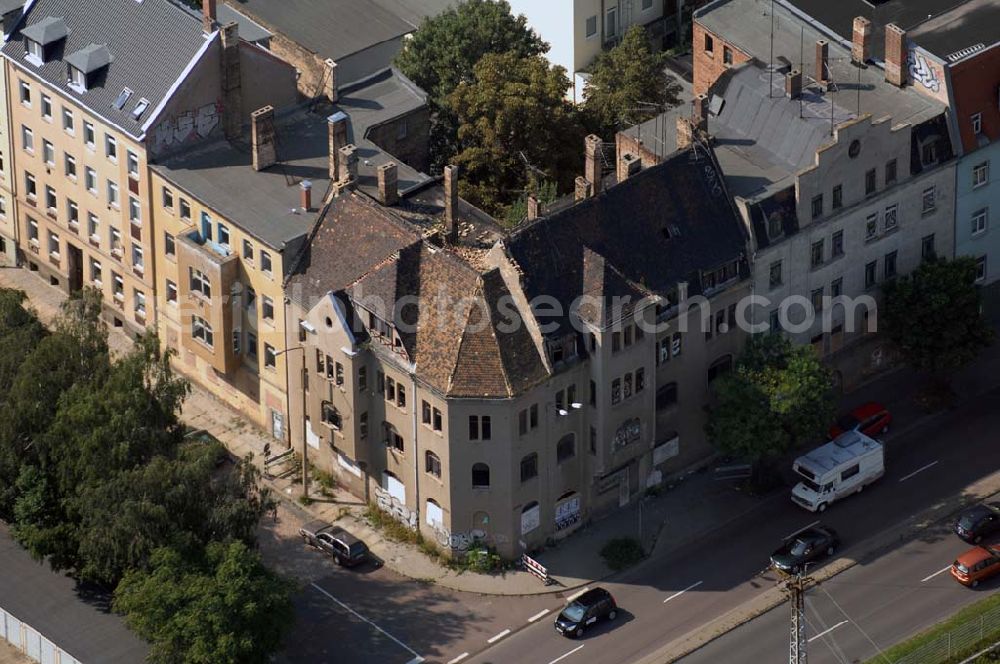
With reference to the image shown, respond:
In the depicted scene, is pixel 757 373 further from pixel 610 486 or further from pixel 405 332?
pixel 405 332

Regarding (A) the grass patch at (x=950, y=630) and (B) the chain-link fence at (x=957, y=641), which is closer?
(B) the chain-link fence at (x=957, y=641)

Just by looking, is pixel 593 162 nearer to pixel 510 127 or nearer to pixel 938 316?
pixel 510 127

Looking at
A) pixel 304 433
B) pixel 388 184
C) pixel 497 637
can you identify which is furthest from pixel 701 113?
pixel 497 637

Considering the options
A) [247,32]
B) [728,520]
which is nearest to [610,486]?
[728,520]

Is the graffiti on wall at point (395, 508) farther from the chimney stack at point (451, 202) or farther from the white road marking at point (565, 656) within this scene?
the chimney stack at point (451, 202)

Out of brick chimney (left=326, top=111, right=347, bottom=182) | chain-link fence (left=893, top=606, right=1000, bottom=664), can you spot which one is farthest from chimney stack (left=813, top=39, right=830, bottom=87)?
chain-link fence (left=893, top=606, right=1000, bottom=664)

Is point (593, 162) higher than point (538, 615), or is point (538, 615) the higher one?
point (593, 162)

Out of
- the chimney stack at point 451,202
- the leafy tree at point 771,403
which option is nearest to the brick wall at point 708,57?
the leafy tree at point 771,403
